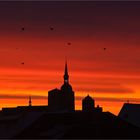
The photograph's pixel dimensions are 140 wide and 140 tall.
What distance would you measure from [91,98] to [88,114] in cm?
4628

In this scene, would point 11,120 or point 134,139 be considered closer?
point 134,139

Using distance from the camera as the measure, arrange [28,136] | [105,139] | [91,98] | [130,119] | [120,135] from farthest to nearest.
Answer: [91,98], [130,119], [28,136], [120,135], [105,139]

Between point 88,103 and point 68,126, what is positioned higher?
point 88,103

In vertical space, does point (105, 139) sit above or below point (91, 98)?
below

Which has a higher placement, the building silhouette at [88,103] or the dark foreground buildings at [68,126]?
the building silhouette at [88,103]

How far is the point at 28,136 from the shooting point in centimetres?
13475

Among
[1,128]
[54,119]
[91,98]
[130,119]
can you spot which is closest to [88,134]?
[54,119]

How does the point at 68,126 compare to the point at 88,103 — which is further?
the point at 88,103

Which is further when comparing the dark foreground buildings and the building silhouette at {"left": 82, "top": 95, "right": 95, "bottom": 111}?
the building silhouette at {"left": 82, "top": 95, "right": 95, "bottom": 111}

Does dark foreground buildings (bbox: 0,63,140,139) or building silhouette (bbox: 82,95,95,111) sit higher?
building silhouette (bbox: 82,95,95,111)

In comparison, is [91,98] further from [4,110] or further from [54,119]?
[54,119]

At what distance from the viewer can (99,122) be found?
141 m

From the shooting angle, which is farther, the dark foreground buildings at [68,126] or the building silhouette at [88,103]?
the building silhouette at [88,103]

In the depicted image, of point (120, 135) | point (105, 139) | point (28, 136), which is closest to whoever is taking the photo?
point (105, 139)
